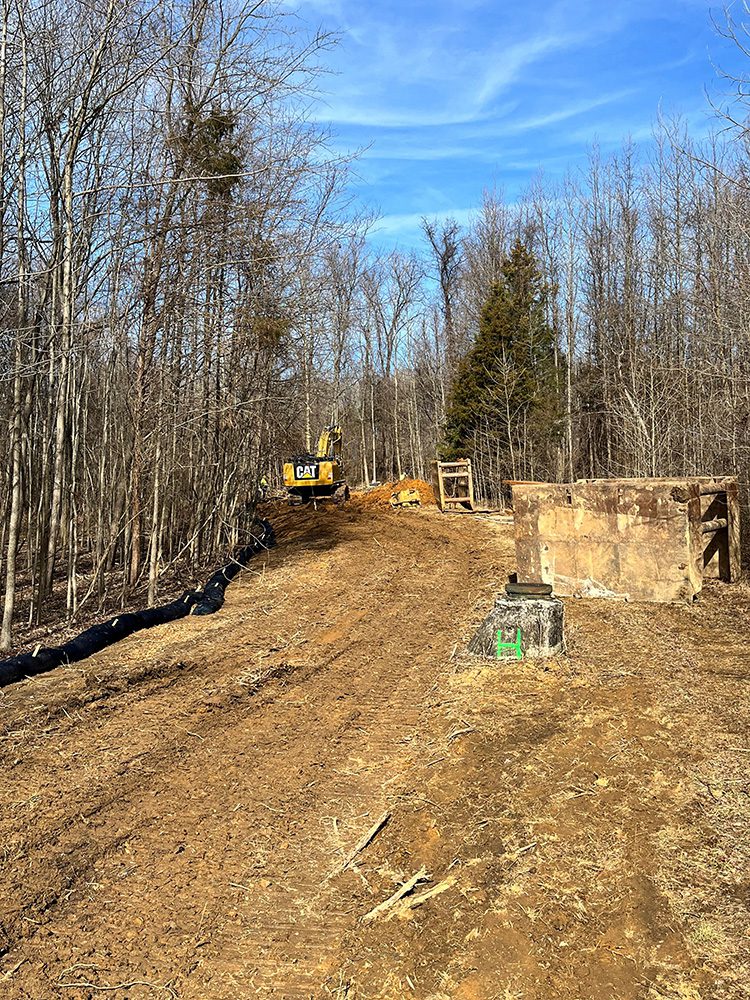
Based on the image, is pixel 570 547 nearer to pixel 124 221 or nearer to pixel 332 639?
pixel 332 639

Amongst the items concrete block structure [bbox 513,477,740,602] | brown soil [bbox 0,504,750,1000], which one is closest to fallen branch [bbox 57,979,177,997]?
brown soil [bbox 0,504,750,1000]

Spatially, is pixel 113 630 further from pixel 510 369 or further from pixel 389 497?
pixel 510 369

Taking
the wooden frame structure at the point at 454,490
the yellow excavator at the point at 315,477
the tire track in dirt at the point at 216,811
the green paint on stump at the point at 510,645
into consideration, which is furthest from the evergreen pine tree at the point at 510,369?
the green paint on stump at the point at 510,645

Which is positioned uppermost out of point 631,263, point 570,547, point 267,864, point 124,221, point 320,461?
point 631,263

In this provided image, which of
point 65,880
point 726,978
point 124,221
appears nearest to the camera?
point 726,978

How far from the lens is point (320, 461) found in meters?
21.6

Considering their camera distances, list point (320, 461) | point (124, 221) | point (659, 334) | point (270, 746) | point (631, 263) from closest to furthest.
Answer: point (270, 746), point (124, 221), point (320, 461), point (659, 334), point (631, 263)

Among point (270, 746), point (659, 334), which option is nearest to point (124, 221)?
point (270, 746)

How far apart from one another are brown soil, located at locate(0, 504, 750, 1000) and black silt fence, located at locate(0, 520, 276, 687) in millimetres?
170

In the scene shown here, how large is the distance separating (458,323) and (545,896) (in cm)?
3585

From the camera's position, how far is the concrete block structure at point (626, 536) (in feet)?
24.0

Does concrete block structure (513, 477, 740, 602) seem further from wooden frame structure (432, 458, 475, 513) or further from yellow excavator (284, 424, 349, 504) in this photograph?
yellow excavator (284, 424, 349, 504)

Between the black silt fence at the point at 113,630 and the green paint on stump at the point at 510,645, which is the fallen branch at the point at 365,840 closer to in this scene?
the green paint on stump at the point at 510,645

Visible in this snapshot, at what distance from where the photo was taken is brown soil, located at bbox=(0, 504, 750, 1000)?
2594mm
